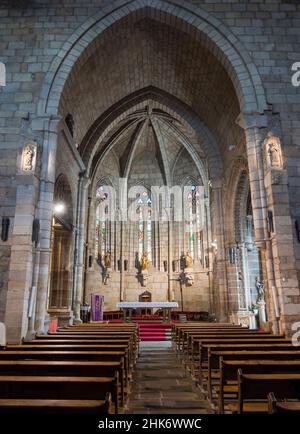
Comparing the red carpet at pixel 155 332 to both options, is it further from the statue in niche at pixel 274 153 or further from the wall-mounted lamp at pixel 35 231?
the statue in niche at pixel 274 153

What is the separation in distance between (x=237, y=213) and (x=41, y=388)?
12904 mm

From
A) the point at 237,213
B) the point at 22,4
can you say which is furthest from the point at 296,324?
the point at 22,4

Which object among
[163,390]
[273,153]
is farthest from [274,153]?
[163,390]

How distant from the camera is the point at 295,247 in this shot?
887 centimetres

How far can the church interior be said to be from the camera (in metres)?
4.04

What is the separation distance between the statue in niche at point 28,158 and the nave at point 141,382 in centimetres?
522

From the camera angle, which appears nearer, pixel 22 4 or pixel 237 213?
pixel 22 4

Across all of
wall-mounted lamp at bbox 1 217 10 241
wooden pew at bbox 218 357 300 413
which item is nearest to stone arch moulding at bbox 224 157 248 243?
wall-mounted lamp at bbox 1 217 10 241

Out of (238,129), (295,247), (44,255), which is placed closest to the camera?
(295,247)

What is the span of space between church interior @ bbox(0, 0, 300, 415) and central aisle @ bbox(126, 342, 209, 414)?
49mm

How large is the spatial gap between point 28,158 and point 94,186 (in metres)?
10.2

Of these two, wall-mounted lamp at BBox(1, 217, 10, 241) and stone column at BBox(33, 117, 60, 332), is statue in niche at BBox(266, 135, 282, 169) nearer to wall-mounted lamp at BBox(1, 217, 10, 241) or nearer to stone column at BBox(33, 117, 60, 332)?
stone column at BBox(33, 117, 60, 332)
